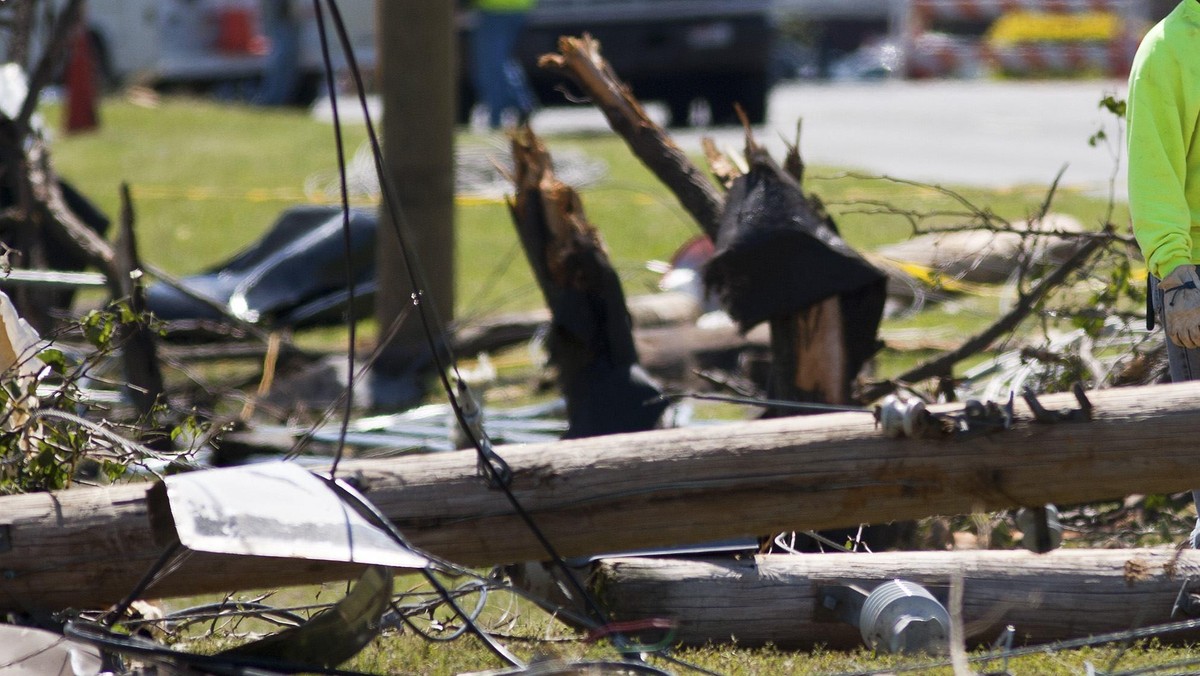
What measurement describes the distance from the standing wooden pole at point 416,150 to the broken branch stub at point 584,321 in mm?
1979

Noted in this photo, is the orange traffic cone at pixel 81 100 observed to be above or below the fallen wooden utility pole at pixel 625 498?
below

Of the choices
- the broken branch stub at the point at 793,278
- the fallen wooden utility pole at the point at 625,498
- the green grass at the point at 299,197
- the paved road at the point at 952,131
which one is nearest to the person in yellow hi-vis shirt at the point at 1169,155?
the fallen wooden utility pole at the point at 625,498

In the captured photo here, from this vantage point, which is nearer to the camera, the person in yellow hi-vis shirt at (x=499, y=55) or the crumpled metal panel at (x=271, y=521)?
the crumpled metal panel at (x=271, y=521)

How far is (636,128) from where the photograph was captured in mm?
5363

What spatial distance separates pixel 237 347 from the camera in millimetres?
7578

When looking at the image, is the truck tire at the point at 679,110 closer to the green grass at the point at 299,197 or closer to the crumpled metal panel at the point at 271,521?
the green grass at the point at 299,197

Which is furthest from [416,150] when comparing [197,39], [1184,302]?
[197,39]

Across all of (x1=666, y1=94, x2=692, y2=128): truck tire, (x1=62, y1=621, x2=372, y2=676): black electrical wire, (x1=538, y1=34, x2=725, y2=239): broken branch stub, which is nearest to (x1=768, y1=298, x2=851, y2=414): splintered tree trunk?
(x1=538, y1=34, x2=725, y2=239): broken branch stub

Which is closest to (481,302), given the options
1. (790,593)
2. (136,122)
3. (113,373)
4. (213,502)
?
(113,373)

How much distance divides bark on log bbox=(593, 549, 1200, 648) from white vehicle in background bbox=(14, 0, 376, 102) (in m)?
16.0

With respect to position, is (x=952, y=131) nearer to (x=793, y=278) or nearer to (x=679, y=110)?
(x=679, y=110)

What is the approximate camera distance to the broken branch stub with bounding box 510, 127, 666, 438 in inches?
201

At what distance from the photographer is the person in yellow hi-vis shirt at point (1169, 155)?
3.38 meters

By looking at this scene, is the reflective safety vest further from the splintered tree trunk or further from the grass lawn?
the splintered tree trunk
